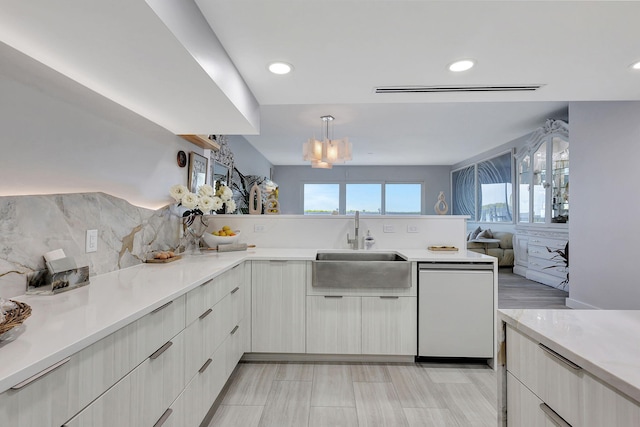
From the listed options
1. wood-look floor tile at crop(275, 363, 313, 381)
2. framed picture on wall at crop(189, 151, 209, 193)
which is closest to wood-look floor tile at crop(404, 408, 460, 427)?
wood-look floor tile at crop(275, 363, 313, 381)

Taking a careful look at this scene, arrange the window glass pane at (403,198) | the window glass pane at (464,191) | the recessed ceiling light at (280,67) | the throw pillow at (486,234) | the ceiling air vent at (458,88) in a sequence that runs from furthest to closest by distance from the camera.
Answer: the window glass pane at (403,198)
the window glass pane at (464,191)
the throw pillow at (486,234)
the ceiling air vent at (458,88)
the recessed ceiling light at (280,67)

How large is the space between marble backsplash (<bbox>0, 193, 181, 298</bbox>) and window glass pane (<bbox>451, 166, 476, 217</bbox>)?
25.5 ft

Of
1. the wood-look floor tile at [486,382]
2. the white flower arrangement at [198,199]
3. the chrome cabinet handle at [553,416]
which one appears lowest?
the wood-look floor tile at [486,382]

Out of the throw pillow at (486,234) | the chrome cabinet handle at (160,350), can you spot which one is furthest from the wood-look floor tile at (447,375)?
the throw pillow at (486,234)

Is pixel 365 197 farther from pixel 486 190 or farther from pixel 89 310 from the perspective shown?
pixel 89 310

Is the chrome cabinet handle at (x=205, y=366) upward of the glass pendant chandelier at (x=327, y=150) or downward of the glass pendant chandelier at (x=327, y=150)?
downward

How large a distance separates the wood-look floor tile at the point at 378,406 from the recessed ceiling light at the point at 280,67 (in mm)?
2134

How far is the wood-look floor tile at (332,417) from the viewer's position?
5.51 feet

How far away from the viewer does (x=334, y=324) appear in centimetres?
232

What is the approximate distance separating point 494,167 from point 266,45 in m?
6.75

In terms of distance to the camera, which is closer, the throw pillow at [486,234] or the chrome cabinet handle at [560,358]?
the chrome cabinet handle at [560,358]

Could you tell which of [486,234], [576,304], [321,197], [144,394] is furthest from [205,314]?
[321,197]

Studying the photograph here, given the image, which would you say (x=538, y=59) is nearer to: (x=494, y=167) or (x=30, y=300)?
(x=30, y=300)

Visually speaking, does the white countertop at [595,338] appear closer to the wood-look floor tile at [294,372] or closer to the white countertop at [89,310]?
the white countertop at [89,310]
